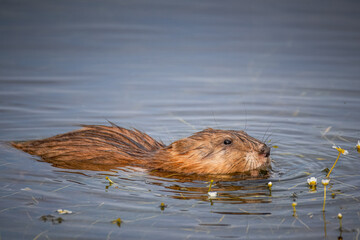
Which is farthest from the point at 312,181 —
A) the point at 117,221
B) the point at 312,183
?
the point at 117,221

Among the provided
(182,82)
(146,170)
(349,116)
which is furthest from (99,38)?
(146,170)

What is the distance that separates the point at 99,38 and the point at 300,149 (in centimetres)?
807

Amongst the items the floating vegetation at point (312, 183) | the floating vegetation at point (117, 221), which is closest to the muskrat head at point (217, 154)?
the floating vegetation at point (312, 183)

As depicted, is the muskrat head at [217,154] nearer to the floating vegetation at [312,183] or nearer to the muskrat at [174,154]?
the muskrat at [174,154]

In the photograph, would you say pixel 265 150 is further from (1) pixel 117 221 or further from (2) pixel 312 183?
(1) pixel 117 221

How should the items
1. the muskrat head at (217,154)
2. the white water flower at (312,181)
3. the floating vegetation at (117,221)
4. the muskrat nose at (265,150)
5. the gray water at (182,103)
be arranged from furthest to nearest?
the muskrat head at (217,154)
the muskrat nose at (265,150)
the white water flower at (312,181)
the gray water at (182,103)
the floating vegetation at (117,221)

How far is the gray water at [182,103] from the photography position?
18.3 ft

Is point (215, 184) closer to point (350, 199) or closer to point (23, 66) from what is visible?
point (350, 199)

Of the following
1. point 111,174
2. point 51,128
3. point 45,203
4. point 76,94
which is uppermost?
point 76,94

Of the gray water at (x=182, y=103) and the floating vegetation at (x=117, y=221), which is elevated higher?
the gray water at (x=182, y=103)

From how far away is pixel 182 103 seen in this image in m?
10.3

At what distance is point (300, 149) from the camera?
314 inches

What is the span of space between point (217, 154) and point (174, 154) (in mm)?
502

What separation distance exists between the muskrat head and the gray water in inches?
8.2
